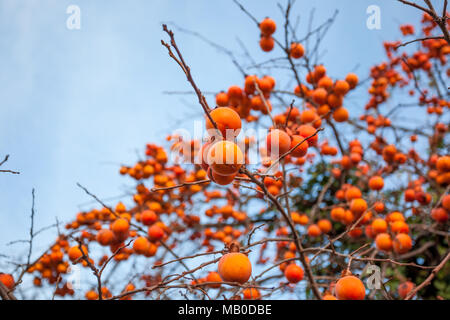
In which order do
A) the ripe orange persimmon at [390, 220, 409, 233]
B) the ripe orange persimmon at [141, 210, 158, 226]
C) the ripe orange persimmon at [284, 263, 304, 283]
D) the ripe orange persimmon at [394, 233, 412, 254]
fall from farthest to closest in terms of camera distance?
the ripe orange persimmon at [141, 210, 158, 226] < the ripe orange persimmon at [390, 220, 409, 233] < the ripe orange persimmon at [394, 233, 412, 254] < the ripe orange persimmon at [284, 263, 304, 283]

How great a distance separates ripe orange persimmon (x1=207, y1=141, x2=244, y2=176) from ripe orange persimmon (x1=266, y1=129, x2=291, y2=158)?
39 cm

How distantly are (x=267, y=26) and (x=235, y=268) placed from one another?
7.27 ft

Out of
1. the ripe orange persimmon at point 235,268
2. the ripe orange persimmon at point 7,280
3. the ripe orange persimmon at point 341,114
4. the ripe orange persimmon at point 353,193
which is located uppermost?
the ripe orange persimmon at point 341,114

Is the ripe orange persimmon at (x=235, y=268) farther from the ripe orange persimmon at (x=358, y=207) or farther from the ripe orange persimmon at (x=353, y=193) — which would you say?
the ripe orange persimmon at (x=353, y=193)

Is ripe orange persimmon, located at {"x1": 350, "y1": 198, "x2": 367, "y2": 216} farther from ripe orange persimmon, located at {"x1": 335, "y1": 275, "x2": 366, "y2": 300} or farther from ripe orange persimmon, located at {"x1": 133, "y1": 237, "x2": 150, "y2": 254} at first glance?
ripe orange persimmon, located at {"x1": 133, "y1": 237, "x2": 150, "y2": 254}

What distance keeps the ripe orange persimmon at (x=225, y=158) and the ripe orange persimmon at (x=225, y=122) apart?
0.38 feet

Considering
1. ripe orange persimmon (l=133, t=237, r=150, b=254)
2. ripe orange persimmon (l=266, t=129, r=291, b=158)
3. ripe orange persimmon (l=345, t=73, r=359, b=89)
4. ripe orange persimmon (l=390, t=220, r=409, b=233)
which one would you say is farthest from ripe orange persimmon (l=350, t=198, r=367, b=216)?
ripe orange persimmon (l=133, t=237, r=150, b=254)

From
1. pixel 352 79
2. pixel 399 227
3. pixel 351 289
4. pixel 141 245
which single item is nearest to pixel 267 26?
pixel 352 79

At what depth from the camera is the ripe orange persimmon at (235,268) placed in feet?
4.09

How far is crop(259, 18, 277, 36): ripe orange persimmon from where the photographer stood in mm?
2799

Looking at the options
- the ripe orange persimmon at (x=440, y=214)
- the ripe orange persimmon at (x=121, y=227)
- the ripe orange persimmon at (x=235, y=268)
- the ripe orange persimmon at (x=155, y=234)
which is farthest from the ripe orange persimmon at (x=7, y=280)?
the ripe orange persimmon at (x=440, y=214)
